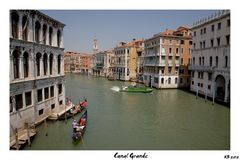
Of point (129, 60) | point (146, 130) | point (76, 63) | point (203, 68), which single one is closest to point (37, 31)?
point (146, 130)

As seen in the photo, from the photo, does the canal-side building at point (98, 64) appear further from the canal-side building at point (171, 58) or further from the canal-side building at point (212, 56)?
the canal-side building at point (212, 56)

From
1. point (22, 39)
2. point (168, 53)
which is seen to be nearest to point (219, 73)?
point (168, 53)

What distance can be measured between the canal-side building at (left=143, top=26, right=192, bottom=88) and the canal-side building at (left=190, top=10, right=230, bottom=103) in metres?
4.11

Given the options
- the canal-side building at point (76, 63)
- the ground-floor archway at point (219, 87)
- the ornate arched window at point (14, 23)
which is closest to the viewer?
the ornate arched window at point (14, 23)

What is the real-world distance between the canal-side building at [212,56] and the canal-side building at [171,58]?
4.11 meters

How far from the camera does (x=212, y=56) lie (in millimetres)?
17172

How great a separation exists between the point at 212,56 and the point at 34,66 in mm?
15175

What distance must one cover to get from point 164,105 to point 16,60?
11.6 m

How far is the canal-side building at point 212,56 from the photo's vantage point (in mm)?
15141

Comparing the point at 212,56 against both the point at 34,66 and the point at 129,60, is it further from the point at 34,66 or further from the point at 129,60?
the point at 129,60

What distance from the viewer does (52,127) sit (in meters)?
9.84

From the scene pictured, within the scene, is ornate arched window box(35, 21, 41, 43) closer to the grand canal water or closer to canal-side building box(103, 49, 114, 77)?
the grand canal water

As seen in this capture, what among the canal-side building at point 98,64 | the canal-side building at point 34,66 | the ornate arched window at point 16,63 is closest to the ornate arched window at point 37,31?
the canal-side building at point 34,66

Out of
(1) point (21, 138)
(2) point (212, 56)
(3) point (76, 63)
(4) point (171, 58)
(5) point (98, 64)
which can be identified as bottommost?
(1) point (21, 138)
